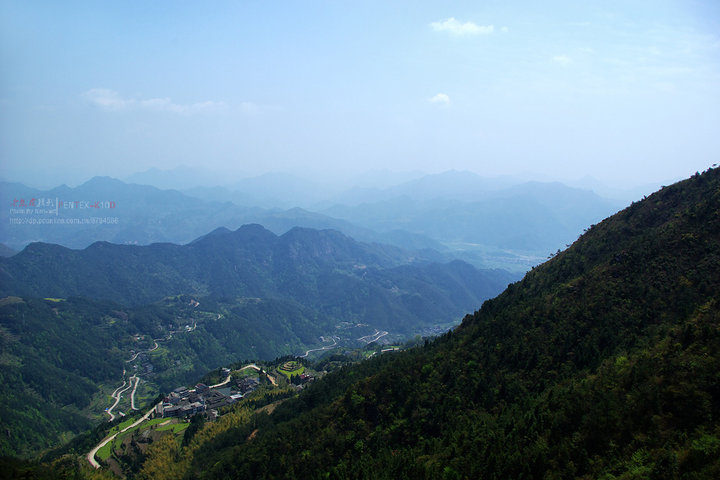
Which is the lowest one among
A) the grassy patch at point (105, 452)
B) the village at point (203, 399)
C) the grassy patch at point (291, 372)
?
the grassy patch at point (291, 372)

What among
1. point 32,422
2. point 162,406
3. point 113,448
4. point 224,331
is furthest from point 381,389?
point 224,331

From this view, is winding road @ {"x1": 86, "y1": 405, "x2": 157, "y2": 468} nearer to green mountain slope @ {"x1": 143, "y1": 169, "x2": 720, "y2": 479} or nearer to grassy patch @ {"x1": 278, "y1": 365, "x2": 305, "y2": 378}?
green mountain slope @ {"x1": 143, "y1": 169, "x2": 720, "y2": 479}

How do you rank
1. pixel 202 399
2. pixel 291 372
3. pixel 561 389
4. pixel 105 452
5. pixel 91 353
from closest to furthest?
1. pixel 561 389
2. pixel 105 452
3. pixel 202 399
4. pixel 291 372
5. pixel 91 353

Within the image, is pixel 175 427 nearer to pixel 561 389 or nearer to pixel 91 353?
pixel 561 389

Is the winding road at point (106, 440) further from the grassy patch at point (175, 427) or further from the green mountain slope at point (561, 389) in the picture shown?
the green mountain slope at point (561, 389)

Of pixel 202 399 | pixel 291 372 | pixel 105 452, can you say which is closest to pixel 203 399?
pixel 202 399

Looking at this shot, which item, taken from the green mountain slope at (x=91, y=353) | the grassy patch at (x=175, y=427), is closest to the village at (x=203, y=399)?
the grassy patch at (x=175, y=427)
